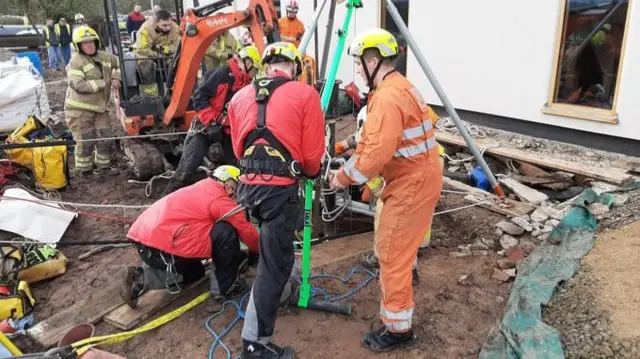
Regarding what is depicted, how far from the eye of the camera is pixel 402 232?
3.14 meters

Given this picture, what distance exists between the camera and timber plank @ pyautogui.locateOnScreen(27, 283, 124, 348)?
354cm

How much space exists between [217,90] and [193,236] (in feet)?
9.03

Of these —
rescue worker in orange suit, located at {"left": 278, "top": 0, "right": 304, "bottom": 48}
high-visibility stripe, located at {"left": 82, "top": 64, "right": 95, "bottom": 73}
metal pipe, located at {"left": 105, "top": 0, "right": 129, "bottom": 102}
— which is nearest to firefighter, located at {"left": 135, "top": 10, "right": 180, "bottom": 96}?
metal pipe, located at {"left": 105, "top": 0, "right": 129, "bottom": 102}

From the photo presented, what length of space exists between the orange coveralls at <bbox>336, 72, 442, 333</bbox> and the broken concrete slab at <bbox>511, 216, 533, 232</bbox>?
2.20 meters

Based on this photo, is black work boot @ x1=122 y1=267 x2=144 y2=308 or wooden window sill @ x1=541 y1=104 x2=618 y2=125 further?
wooden window sill @ x1=541 y1=104 x2=618 y2=125

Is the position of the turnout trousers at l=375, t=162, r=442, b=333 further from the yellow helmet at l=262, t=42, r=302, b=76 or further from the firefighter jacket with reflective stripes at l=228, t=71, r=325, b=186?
the yellow helmet at l=262, t=42, r=302, b=76

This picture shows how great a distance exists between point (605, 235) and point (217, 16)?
472cm

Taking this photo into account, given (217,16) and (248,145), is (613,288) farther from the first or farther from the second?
(217,16)

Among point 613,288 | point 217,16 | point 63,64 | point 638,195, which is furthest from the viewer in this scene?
point 63,64

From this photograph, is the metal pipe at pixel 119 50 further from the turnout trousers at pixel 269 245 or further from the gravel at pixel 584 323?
the gravel at pixel 584 323

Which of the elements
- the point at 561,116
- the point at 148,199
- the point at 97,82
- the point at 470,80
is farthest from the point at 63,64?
the point at 561,116

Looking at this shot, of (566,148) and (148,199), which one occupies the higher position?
(566,148)

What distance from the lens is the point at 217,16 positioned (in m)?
6.02

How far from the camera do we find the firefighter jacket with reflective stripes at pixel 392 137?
9.80ft
